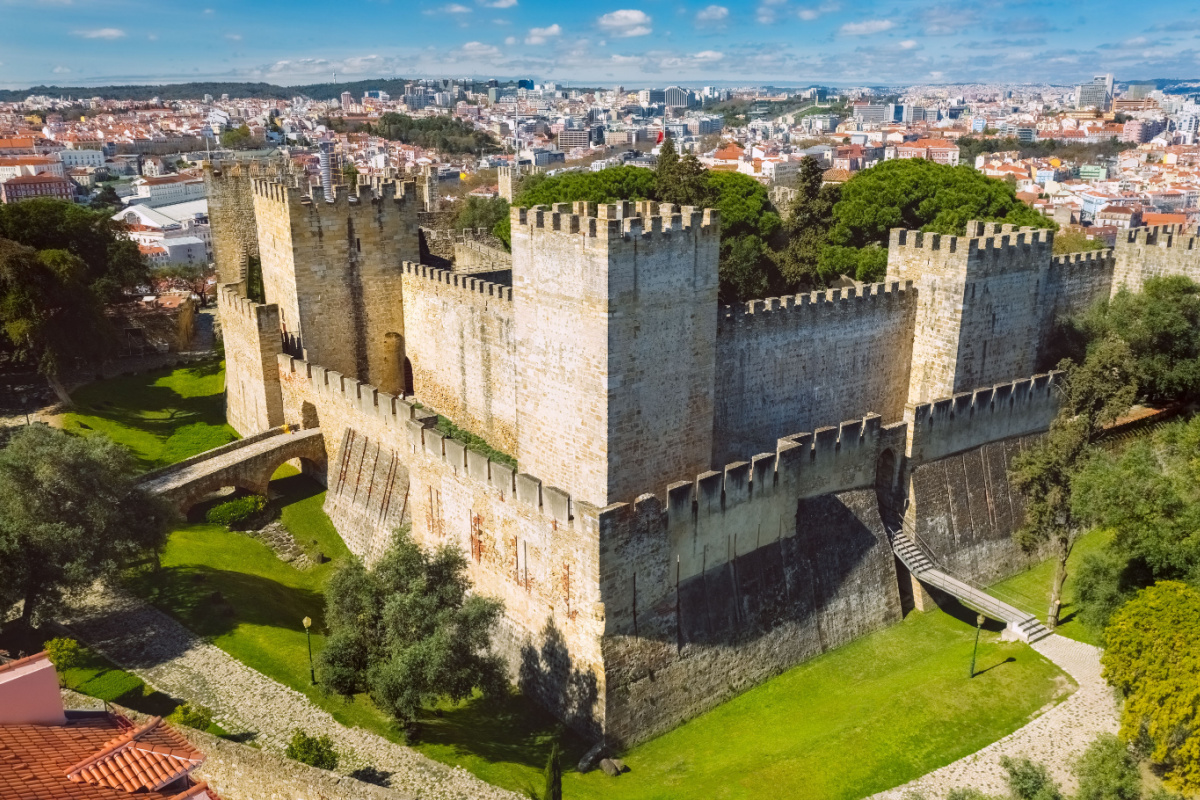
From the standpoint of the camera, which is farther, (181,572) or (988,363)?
(988,363)

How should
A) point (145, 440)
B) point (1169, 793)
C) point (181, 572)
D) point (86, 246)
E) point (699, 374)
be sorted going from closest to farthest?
1. point (1169, 793)
2. point (699, 374)
3. point (181, 572)
4. point (145, 440)
5. point (86, 246)

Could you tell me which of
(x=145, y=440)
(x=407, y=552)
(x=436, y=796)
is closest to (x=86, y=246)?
(x=145, y=440)

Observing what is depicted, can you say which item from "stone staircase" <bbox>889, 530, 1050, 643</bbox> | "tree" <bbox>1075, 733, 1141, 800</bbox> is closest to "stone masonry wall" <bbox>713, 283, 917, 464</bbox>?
"stone staircase" <bbox>889, 530, 1050, 643</bbox>

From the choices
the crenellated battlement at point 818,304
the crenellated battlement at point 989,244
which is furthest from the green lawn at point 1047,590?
the crenellated battlement at point 818,304

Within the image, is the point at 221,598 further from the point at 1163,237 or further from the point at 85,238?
the point at 1163,237

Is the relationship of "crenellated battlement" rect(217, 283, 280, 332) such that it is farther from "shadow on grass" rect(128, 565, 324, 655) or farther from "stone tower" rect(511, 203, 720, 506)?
"stone tower" rect(511, 203, 720, 506)

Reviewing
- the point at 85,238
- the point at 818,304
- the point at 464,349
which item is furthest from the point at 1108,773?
the point at 85,238

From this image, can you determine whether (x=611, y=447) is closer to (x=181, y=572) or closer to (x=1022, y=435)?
(x=181, y=572)
